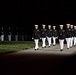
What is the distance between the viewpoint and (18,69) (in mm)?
13625

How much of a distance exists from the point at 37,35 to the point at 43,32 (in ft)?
10.2
